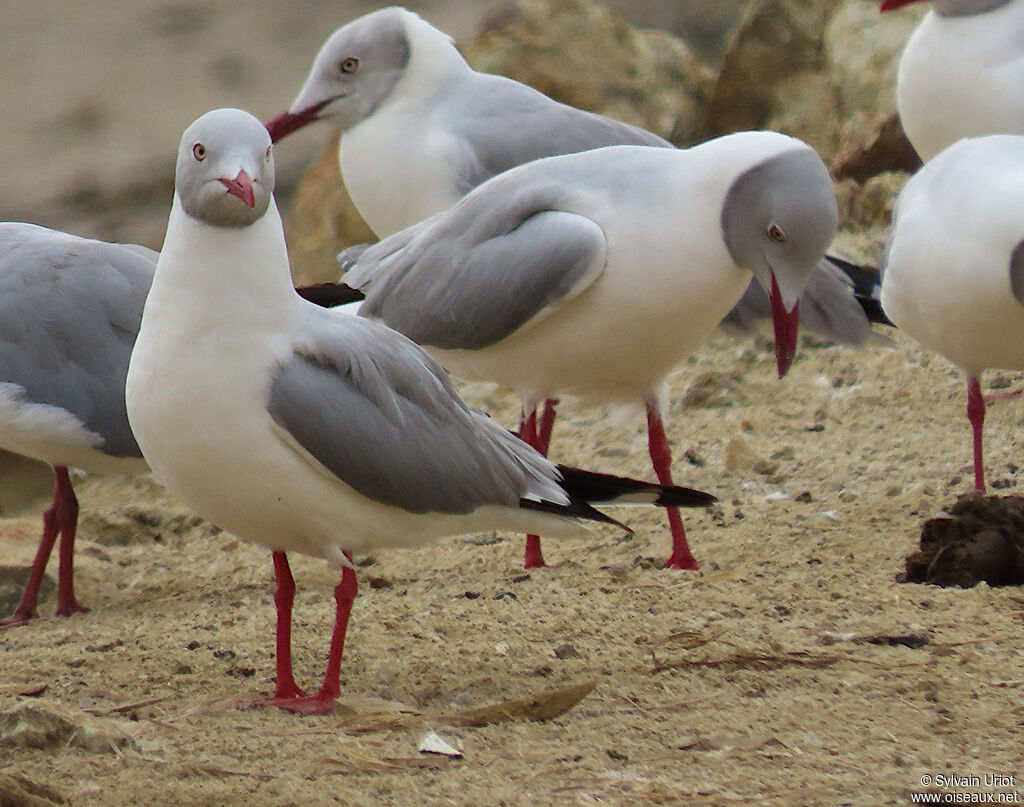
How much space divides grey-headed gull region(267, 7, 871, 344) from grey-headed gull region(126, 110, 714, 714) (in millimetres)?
2872

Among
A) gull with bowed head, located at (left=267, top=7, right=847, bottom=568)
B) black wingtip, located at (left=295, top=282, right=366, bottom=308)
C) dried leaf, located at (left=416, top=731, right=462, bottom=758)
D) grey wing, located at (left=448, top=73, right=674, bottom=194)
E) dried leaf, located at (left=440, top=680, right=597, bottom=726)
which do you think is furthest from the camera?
gull with bowed head, located at (left=267, top=7, right=847, bottom=568)

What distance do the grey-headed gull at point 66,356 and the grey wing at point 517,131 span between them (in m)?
1.76

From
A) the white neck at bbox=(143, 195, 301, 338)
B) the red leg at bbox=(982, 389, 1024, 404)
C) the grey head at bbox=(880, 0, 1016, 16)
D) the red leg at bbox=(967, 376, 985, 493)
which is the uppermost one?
the grey head at bbox=(880, 0, 1016, 16)

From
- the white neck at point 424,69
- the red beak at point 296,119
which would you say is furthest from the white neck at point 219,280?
the red beak at point 296,119

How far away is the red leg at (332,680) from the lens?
404cm

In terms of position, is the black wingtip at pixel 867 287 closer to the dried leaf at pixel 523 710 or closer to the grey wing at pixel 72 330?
the grey wing at pixel 72 330

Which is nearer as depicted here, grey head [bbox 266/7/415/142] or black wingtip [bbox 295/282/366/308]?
black wingtip [bbox 295/282/366/308]

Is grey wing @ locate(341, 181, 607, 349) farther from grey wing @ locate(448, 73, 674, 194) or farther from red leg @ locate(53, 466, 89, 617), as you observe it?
red leg @ locate(53, 466, 89, 617)

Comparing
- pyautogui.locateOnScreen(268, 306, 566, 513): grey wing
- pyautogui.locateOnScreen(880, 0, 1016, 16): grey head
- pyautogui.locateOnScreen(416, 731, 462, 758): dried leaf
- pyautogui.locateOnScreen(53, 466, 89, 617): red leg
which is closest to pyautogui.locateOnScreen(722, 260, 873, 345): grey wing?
pyautogui.locateOnScreen(268, 306, 566, 513): grey wing

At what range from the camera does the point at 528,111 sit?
7.26 m

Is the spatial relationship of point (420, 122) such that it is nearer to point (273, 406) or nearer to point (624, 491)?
point (624, 491)

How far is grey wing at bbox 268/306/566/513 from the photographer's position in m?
4.04

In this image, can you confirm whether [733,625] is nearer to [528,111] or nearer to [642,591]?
[642,591]

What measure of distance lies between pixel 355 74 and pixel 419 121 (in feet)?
1.53
